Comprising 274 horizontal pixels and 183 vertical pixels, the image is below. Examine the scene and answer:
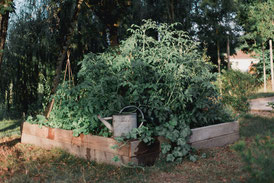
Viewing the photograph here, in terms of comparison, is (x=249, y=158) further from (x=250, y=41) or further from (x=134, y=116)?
(x=250, y=41)

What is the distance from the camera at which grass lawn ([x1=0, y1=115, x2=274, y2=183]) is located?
10.1 ft

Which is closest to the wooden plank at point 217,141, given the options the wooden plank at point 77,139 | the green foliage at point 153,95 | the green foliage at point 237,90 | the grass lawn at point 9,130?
the green foliage at point 153,95

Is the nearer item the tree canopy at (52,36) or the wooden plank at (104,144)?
the wooden plank at (104,144)

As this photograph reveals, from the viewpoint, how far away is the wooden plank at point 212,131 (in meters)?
3.96

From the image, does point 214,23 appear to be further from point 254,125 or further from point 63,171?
point 63,171

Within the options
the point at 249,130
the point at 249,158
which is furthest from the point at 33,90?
the point at 249,158

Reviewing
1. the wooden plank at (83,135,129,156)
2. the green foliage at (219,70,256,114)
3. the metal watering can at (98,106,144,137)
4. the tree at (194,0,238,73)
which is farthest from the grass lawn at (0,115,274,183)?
the tree at (194,0,238,73)

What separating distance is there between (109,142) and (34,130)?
2.03 meters

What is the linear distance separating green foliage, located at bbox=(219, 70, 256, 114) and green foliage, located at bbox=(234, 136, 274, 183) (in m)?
4.78

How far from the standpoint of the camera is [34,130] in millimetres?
4957

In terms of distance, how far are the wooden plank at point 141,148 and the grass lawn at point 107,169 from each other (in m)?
0.19

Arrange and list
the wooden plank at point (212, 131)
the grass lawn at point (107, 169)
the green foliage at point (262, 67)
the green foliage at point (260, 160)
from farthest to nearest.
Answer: the green foliage at point (262, 67), the wooden plank at point (212, 131), the grass lawn at point (107, 169), the green foliage at point (260, 160)

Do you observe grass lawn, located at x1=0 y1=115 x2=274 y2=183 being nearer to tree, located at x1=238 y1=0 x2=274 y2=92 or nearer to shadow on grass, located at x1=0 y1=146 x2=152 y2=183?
shadow on grass, located at x1=0 y1=146 x2=152 y2=183

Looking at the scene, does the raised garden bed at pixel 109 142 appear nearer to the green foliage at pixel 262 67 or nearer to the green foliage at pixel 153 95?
the green foliage at pixel 153 95
